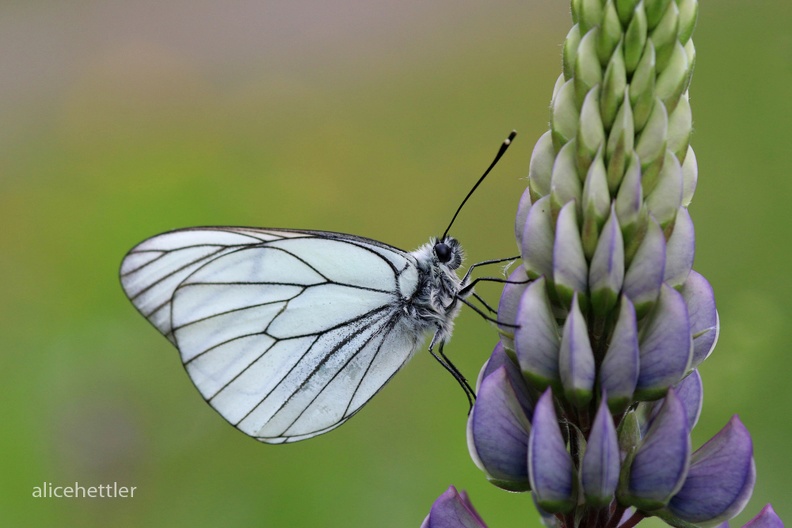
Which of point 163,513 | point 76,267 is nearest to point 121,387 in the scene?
point 163,513

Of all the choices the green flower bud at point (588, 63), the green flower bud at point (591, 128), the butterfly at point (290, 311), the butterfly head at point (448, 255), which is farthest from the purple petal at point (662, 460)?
the butterfly head at point (448, 255)

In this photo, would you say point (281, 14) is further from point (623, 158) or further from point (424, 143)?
point (623, 158)

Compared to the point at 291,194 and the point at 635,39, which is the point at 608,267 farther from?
the point at 291,194

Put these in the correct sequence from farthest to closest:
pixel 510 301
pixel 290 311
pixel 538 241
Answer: pixel 290 311, pixel 510 301, pixel 538 241

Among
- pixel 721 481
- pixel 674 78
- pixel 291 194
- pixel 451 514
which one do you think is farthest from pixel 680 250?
pixel 291 194

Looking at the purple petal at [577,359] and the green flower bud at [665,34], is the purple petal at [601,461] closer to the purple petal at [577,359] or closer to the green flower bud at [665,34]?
the purple petal at [577,359]

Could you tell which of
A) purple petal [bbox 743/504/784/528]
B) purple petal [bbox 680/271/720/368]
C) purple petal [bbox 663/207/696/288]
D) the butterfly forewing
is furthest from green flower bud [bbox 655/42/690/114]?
the butterfly forewing
